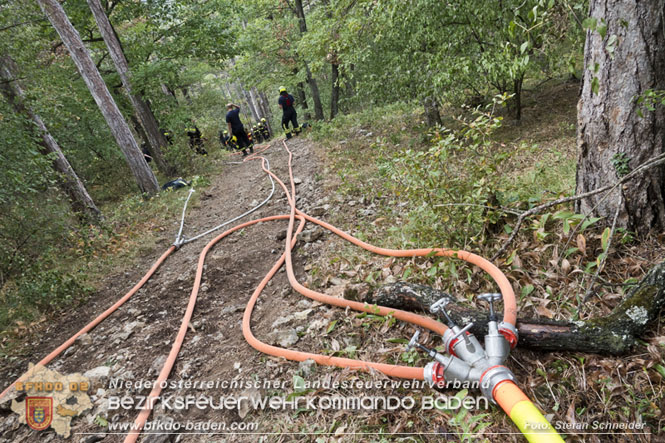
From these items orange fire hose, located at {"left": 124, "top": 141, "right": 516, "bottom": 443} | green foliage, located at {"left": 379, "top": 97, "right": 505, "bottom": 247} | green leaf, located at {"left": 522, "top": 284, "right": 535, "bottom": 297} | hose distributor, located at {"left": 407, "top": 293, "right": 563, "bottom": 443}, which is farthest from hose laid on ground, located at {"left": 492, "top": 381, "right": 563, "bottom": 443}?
green foliage, located at {"left": 379, "top": 97, "right": 505, "bottom": 247}

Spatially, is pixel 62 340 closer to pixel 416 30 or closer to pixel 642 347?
pixel 642 347

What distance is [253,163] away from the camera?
378 inches

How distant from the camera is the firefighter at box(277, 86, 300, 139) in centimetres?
1088

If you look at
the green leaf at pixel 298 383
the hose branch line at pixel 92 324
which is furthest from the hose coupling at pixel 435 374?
the hose branch line at pixel 92 324

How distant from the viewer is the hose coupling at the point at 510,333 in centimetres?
157

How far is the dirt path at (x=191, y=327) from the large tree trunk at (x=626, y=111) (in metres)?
2.27

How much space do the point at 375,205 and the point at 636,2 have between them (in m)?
2.95

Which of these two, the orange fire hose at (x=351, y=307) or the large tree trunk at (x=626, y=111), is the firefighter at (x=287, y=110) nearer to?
the orange fire hose at (x=351, y=307)

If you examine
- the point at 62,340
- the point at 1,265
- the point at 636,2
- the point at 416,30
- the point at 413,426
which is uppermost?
the point at 416,30

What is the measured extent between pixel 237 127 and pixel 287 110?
1.99 meters

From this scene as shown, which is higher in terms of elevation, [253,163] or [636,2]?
[636,2]

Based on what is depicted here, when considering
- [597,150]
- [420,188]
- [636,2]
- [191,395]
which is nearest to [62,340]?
[191,395]

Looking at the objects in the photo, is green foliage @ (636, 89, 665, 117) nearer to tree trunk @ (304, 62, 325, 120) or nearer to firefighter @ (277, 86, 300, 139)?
firefighter @ (277, 86, 300, 139)

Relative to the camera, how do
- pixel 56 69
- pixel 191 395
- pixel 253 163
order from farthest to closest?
pixel 253 163
pixel 56 69
pixel 191 395
